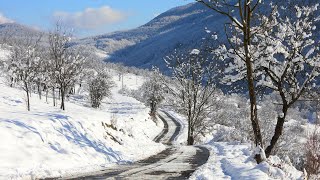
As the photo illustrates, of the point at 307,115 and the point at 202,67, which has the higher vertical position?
the point at 202,67

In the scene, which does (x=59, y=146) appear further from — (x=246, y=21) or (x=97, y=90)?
(x=97, y=90)

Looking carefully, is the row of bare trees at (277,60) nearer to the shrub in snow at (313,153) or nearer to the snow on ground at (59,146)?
the shrub in snow at (313,153)

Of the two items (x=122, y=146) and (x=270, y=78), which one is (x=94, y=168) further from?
(x=270, y=78)

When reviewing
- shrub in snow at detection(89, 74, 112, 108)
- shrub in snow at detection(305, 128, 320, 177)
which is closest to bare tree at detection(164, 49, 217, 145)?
shrub in snow at detection(305, 128, 320, 177)

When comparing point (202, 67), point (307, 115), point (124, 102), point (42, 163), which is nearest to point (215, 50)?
point (42, 163)

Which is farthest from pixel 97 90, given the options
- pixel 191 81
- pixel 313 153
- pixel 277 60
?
pixel 313 153

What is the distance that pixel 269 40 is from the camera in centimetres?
1848

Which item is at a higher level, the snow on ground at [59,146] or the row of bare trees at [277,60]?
the row of bare trees at [277,60]

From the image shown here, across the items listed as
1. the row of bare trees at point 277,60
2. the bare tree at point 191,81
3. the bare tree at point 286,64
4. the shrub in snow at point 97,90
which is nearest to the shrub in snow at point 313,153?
the row of bare trees at point 277,60

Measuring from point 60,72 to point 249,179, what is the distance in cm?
2517

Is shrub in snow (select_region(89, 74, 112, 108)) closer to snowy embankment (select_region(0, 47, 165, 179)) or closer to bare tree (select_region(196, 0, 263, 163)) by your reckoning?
snowy embankment (select_region(0, 47, 165, 179))

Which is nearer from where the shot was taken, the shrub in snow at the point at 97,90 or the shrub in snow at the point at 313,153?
the shrub in snow at the point at 313,153

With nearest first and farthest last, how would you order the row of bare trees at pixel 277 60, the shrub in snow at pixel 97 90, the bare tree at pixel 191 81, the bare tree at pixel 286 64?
the row of bare trees at pixel 277 60 → the bare tree at pixel 286 64 → the bare tree at pixel 191 81 → the shrub in snow at pixel 97 90

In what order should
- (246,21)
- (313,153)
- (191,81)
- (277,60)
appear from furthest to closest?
(191,81)
(277,60)
(246,21)
(313,153)
